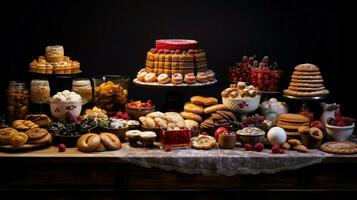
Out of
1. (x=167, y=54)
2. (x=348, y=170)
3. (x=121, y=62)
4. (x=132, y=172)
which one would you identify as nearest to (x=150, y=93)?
(x=121, y=62)

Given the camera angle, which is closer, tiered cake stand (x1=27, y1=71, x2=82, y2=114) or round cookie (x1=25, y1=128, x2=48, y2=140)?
round cookie (x1=25, y1=128, x2=48, y2=140)

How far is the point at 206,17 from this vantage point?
7543mm

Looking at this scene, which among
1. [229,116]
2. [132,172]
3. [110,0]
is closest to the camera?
[132,172]

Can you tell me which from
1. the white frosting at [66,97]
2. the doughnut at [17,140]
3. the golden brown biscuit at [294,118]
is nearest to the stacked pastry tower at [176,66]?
the white frosting at [66,97]

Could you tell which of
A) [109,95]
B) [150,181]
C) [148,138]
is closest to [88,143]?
[148,138]

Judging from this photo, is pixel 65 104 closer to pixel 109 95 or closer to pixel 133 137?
pixel 109 95

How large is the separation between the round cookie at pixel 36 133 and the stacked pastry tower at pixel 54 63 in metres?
0.91

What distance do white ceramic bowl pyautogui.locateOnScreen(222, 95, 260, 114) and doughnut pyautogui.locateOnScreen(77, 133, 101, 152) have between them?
140 centimetres

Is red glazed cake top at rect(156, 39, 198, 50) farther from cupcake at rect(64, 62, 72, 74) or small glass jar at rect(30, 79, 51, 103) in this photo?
small glass jar at rect(30, 79, 51, 103)

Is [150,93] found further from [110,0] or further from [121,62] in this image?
[110,0]

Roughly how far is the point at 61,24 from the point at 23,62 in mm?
606

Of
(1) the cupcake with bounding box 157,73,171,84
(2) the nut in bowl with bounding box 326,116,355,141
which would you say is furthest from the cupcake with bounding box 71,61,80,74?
(2) the nut in bowl with bounding box 326,116,355,141

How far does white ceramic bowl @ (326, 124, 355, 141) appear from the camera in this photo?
6323mm

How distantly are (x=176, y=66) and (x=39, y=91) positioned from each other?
1.43 meters
